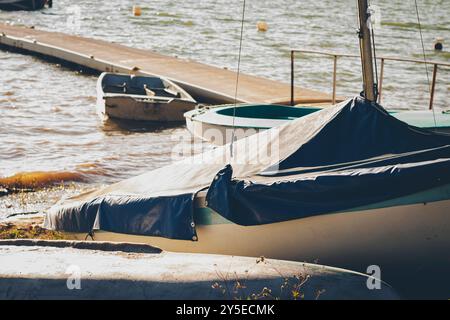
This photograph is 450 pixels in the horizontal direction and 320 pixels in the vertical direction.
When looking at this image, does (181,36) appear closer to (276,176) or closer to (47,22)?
(47,22)

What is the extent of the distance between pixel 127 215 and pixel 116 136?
10.6 metres

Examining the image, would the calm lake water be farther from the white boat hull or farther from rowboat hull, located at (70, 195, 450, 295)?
rowboat hull, located at (70, 195, 450, 295)

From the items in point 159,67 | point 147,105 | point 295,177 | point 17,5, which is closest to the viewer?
point 295,177

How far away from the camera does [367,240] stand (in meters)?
8.53

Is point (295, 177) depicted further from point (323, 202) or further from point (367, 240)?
point (367, 240)

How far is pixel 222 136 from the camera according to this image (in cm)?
1590

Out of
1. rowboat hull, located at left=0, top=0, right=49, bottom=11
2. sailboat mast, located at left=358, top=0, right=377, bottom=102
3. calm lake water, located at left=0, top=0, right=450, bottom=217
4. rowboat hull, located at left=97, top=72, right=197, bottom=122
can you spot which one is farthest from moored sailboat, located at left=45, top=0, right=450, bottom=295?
rowboat hull, located at left=0, top=0, right=49, bottom=11

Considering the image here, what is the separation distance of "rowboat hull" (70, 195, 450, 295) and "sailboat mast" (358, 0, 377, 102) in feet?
5.93

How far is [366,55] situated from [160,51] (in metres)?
25.7

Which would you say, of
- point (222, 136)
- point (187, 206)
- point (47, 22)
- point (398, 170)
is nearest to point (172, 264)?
point (187, 206)

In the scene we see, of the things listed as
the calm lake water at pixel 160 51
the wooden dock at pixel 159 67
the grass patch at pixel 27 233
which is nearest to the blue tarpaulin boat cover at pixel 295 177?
the grass patch at pixel 27 233

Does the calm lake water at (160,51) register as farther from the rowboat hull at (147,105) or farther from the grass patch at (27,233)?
the grass patch at (27,233)

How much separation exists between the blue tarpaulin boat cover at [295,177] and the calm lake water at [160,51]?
14.1ft

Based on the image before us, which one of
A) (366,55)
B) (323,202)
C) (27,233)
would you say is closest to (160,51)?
(27,233)
